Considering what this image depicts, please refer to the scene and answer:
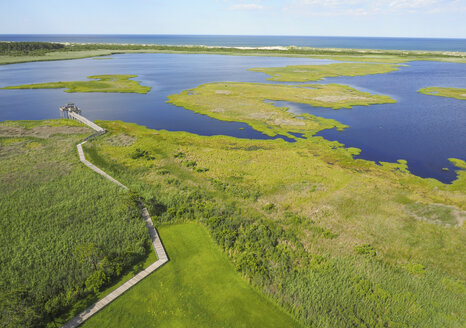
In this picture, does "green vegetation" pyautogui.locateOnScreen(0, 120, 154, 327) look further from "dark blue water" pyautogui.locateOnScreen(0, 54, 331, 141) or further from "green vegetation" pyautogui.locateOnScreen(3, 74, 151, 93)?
"green vegetation" pyautogui.locateOnScreen(3, 74, 151, 93)

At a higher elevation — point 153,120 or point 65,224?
point 153,120

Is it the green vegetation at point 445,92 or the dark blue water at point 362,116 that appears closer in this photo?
the dark blue water at point 362,116

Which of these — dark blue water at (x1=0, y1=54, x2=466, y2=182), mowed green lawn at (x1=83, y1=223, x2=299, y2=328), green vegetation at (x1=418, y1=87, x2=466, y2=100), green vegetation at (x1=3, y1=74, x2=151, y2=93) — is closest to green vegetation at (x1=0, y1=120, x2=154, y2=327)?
mowed green lawn at (x1=83, y1=223, x2=299, y2=328)

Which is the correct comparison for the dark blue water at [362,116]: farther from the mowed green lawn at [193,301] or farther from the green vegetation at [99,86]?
the mowed green lawn at [193,301]

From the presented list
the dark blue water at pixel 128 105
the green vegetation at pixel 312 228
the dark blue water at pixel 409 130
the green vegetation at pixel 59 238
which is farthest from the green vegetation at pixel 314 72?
the green vegetation at pixel 59 238

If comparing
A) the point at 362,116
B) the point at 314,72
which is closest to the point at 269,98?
the point at 362,116

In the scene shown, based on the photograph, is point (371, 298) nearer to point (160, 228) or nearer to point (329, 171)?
point (160, 228)

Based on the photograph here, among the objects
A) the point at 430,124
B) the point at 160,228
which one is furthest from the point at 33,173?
the point at 430,124
